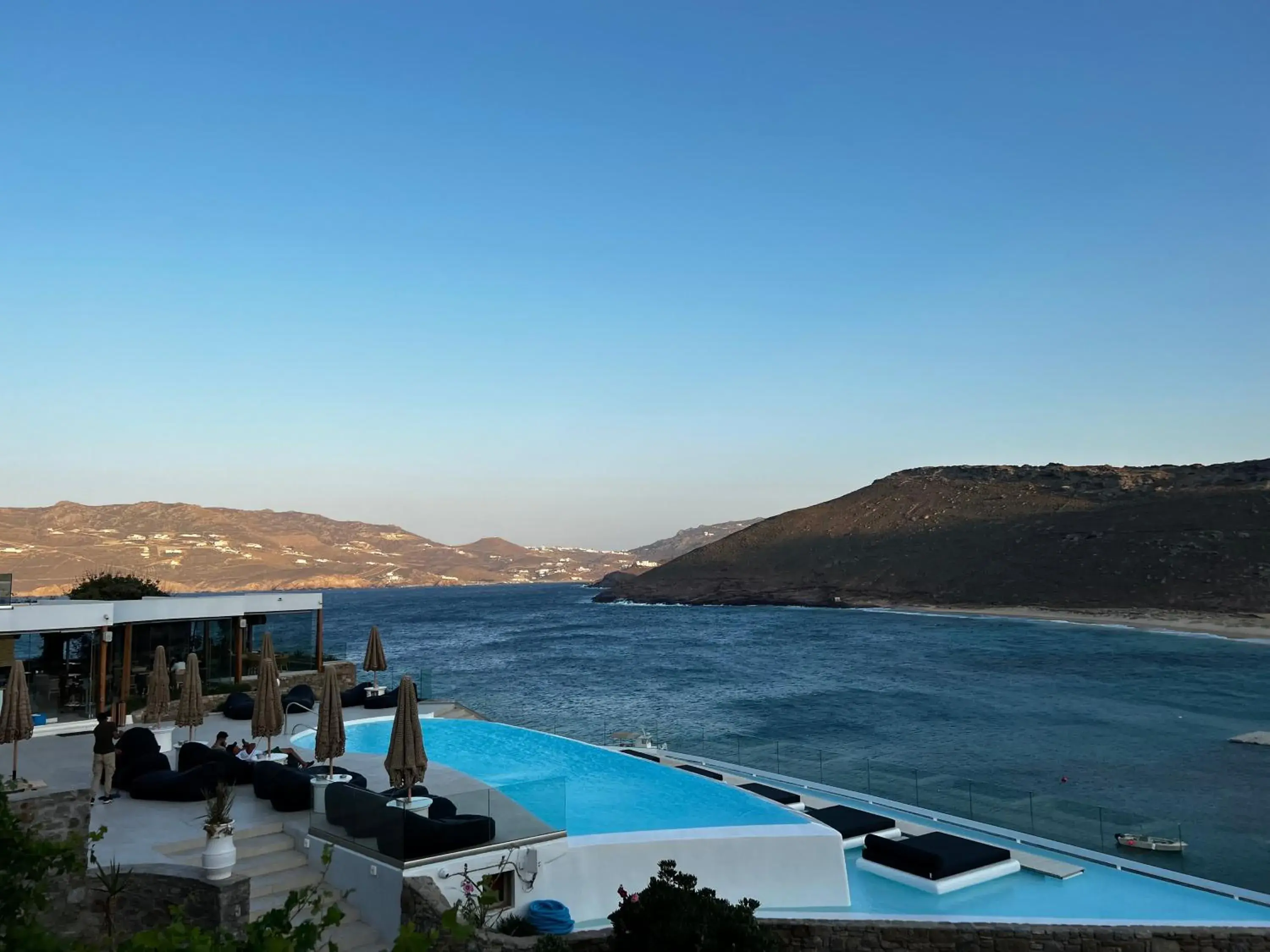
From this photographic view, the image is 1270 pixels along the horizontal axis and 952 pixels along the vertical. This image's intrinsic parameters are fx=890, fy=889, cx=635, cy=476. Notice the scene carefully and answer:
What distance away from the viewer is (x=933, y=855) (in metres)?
12.1

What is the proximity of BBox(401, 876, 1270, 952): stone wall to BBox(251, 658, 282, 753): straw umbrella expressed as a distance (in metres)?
8.81

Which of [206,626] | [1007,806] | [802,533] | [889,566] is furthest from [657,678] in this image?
[802,533]

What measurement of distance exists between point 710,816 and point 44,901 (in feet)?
30.4

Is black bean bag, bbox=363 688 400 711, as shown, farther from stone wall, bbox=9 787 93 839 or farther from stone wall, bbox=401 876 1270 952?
stone wall, bbox=401 876 1270 952

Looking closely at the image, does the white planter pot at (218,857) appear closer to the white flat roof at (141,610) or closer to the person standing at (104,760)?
the person standing at (104,760)

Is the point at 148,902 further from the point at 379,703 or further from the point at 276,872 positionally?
the point at 379,703

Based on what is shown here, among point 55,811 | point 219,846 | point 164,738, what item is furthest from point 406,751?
point 164,738

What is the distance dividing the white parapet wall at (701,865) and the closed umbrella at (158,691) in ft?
32.0

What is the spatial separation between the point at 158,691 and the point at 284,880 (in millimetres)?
7921

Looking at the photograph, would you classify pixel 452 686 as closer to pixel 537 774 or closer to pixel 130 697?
pixel 130 697

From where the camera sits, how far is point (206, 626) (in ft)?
71.3

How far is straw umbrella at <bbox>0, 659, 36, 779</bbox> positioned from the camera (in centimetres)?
1277

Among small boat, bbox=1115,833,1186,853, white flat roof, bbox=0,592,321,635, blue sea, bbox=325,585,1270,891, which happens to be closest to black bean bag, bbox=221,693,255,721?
white flat roof, bbox=0,592,321,635

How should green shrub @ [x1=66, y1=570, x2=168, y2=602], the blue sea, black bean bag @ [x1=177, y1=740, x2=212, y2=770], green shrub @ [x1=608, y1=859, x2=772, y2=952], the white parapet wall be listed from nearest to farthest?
1. green shrub @ [x1=608, y1=859, x2=772, y2=952]
2. the white parapet wall
3. black bean bag @ [x1=177, y1=740, x2=212, y2=770]
4. green shrub @ [x1=66, y1=570, x2=168, y2=602]
5. the blue sea
